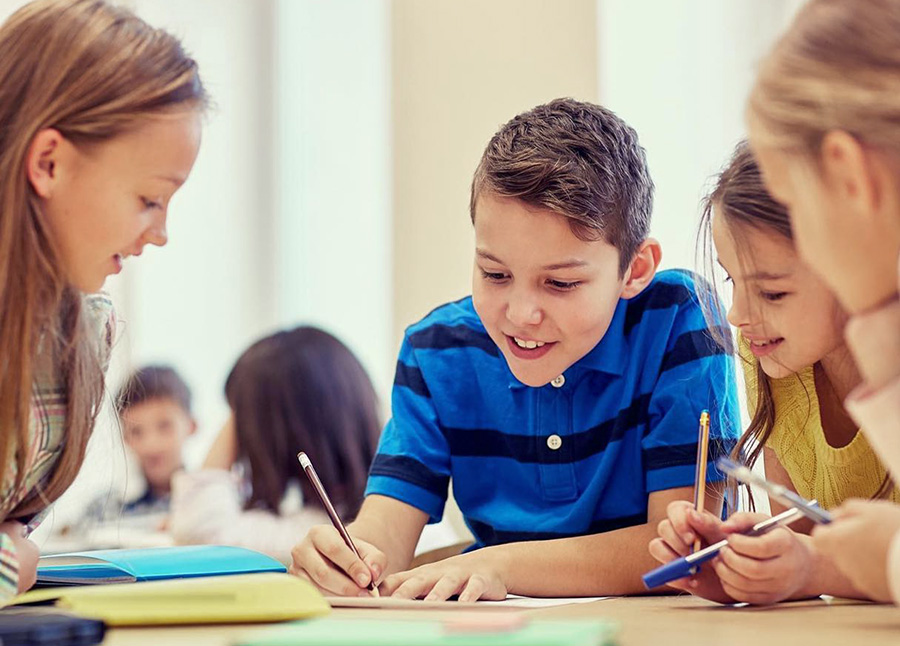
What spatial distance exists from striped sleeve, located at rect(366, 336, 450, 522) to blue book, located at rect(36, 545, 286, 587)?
0.79 feet

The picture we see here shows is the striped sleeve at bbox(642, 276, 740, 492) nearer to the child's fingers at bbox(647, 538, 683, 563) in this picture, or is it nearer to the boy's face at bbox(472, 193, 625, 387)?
the boy's face at bbox(472, 193, 625, 387)

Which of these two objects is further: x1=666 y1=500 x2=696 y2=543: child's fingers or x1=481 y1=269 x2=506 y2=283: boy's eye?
x1=481 y1=269 x2=506 y2=283: boy's eye

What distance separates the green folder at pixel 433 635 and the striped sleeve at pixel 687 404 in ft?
1.72

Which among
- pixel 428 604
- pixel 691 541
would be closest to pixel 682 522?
pixel 691 541

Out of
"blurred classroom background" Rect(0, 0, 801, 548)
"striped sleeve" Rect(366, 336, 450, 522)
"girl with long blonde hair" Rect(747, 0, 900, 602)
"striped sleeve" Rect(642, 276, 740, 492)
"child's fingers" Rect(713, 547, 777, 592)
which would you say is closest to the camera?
"girl with long blonde hair" Rect(747, 0, 900, 602)

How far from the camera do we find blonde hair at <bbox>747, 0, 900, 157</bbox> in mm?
755

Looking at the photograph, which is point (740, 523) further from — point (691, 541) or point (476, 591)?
point (476, 591)

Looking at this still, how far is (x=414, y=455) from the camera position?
1344 mm

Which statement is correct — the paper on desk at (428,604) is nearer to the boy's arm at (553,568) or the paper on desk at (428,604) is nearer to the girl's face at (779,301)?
the boy's arm at (553,568)

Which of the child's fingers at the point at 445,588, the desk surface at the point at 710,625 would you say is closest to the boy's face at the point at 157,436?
the child's fingers at the point at 445,588

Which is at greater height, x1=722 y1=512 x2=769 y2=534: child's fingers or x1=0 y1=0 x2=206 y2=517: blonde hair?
x1=0 y1=0 x2=206 y2=517: blonde hair

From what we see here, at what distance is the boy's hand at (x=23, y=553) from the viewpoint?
1021 millimetres

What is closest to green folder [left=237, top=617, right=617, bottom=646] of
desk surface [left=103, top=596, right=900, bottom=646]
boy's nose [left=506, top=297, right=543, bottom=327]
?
desk surface [left=103, top=596, right=900, bottom=646]

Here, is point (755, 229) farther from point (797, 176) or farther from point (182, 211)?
point (182, 211)
